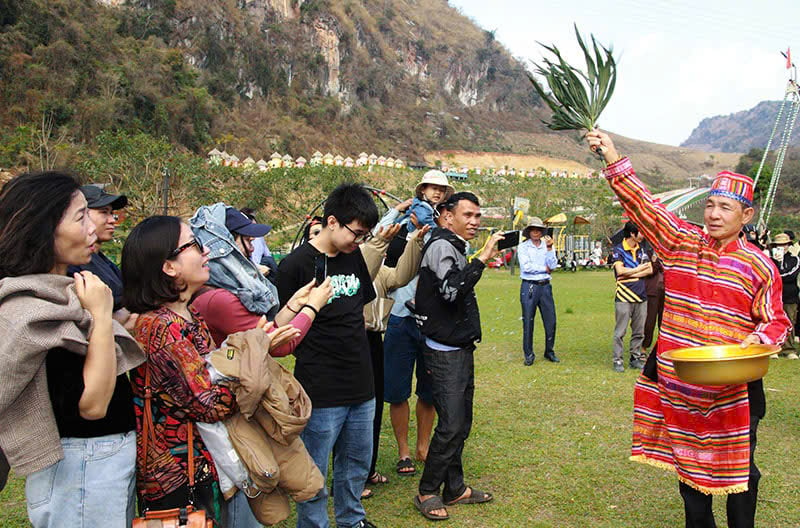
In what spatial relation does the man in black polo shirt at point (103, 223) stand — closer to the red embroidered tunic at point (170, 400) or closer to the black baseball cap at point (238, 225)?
the black baseball cap at point (238, 225)

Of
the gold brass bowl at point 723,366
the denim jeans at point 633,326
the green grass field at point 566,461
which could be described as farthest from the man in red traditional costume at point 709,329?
the denim jeans at point 633,326

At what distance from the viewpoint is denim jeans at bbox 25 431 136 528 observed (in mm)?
1948

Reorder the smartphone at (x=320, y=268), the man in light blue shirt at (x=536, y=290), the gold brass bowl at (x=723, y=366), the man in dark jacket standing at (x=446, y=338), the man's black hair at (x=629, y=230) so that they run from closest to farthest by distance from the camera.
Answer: the gold brass bowl at (x=723, y=366) < the smartphone at (x=320, y=268) < the man in dark jacket standing at (x=446, y=338) < the man's black hair at (x=629, y=230) < the man in light blue shirt at (x=536, y=290)

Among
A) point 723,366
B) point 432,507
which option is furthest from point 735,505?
point 432,507

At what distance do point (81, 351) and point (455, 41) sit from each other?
456 feet

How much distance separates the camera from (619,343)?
8.06 metres

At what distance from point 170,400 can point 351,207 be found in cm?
140

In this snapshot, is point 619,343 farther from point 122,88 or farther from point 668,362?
point 122,88

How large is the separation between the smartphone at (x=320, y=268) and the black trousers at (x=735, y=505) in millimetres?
2254

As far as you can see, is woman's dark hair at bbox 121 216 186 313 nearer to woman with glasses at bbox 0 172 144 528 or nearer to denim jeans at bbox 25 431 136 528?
woman with glasses at bbox 0 172 144 528

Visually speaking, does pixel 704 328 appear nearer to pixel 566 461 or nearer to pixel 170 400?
pixel 566 461

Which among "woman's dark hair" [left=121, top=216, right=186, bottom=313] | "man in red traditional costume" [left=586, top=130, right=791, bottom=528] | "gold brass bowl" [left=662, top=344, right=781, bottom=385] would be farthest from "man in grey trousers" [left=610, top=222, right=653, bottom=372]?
"woman's dark hair" [left=121, top=216, right=186, bottom=313]

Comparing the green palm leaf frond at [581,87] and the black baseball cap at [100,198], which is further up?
the green palm leaf frond at [581,87]

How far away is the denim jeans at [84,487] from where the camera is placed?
1.95 meters
